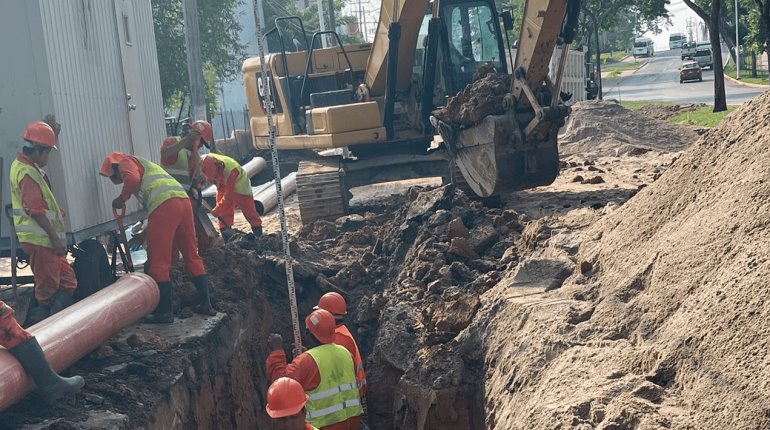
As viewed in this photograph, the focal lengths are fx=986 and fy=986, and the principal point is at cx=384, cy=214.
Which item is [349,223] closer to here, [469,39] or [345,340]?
[469,39]

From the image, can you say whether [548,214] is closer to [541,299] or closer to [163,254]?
[541,299]

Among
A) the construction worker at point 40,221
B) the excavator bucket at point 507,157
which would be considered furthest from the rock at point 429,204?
the construction worker at point 40,221

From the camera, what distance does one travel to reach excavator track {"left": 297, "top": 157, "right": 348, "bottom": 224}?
14828 mm

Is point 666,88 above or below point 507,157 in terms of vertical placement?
below

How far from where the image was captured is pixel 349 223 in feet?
48.3

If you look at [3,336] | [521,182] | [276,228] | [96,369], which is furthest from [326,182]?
[3,336]

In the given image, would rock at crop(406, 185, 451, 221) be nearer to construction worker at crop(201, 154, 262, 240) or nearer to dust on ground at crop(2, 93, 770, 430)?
dust on ground at crop(2, 93, 770, 430)

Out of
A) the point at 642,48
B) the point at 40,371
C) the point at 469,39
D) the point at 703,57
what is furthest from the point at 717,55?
the point at 642,48

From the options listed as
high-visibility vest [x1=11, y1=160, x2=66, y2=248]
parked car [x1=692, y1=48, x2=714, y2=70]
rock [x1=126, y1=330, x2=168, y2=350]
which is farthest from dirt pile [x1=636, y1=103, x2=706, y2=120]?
parked car [x1=692, y1=48, x2=714, y2=70]

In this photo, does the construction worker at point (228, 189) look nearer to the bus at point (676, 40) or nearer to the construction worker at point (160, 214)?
the construction worker at point (160, 214)

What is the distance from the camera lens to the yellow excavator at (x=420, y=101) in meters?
11.5

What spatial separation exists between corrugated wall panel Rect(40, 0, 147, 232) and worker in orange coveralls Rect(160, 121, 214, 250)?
2.56 feet

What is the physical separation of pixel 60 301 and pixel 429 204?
16.9 ft

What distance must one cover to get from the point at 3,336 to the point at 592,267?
4.43 m
